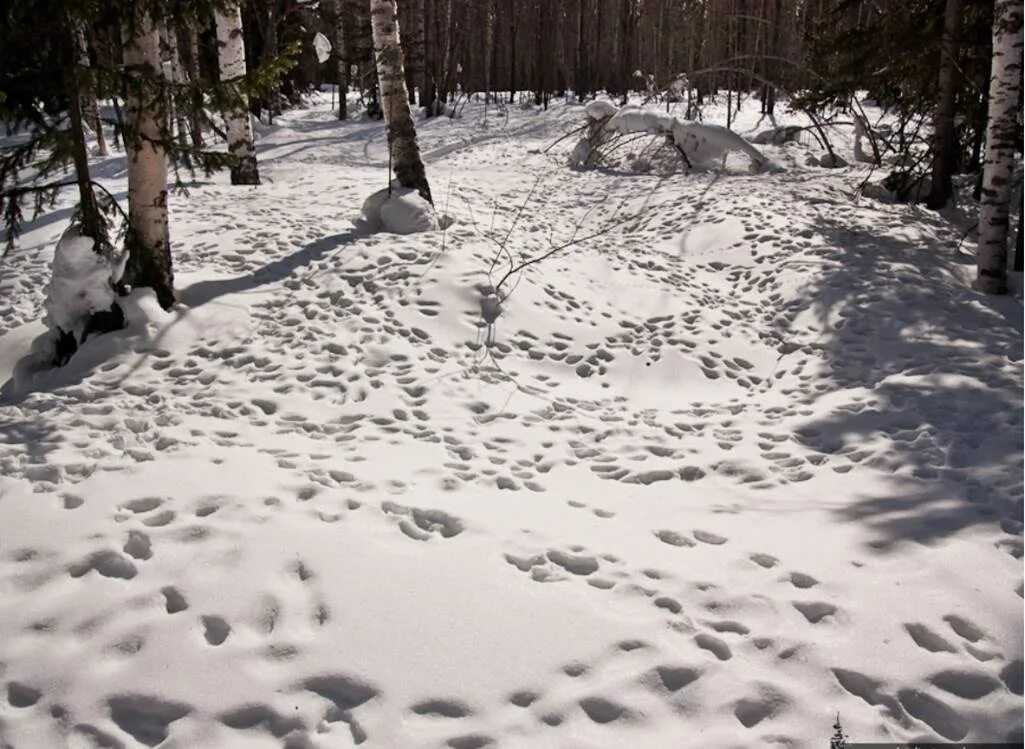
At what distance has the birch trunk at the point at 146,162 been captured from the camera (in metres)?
5.36

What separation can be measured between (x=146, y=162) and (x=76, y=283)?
113 cm

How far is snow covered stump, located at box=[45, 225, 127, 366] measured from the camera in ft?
18.4

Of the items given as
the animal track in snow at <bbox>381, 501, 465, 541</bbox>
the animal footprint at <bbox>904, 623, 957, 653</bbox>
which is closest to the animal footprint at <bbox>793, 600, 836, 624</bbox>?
the animal footprint at <bbox>904, 623, 957, 653</bbox>

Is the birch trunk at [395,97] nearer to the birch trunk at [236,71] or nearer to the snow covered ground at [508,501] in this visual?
the snow covered ground at [508,501]

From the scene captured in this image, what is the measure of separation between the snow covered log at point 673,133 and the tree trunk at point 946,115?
3118 millimetres

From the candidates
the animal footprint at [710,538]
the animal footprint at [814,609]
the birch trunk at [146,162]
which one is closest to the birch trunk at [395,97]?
the birch trunk at [146,162]

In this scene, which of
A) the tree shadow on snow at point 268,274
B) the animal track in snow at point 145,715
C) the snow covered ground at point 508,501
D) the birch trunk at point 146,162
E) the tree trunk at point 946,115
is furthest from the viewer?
the tree trunk at point 946,115

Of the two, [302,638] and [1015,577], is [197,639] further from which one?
[1015,577]

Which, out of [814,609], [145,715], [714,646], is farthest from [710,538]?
[145,715]

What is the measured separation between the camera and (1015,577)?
10.7ft

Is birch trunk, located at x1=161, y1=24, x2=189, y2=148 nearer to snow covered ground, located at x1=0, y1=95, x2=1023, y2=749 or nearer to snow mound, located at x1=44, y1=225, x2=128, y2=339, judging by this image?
snow mound, located at x1=44, y1=225, x2=128, y2=339

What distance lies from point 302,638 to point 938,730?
2412mm

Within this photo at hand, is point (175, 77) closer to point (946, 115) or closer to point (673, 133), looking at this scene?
point (673, 133)

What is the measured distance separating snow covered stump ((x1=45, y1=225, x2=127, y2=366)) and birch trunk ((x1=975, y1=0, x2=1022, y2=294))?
27.9ft
